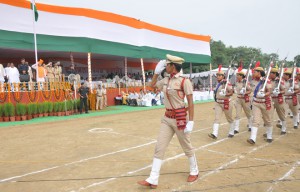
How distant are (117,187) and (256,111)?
519 cm

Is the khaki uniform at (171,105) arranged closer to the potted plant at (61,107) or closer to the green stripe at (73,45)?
the potted plant at (61,107)

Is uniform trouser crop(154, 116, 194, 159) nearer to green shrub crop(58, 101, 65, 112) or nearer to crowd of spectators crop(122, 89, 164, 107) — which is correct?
green shrub crop(58, 101, 65, 112)

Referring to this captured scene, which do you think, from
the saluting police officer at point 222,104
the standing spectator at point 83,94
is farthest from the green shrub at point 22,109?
the saluting police officer at point 222,104

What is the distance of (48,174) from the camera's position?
5984 mm

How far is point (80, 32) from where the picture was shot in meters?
20.1

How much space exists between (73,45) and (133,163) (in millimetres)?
14844

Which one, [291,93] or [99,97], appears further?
[99,97]

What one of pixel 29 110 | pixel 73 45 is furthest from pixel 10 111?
pixel 73 45

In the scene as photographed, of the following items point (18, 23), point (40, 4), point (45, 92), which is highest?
point (40, 4)

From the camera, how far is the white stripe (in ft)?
57.3

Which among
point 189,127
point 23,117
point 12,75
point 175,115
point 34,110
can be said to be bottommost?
point 23,117

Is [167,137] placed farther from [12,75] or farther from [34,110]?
[12,75]

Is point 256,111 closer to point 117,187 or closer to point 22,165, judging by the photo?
point 117,187

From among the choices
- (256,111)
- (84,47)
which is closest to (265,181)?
(256,111)
